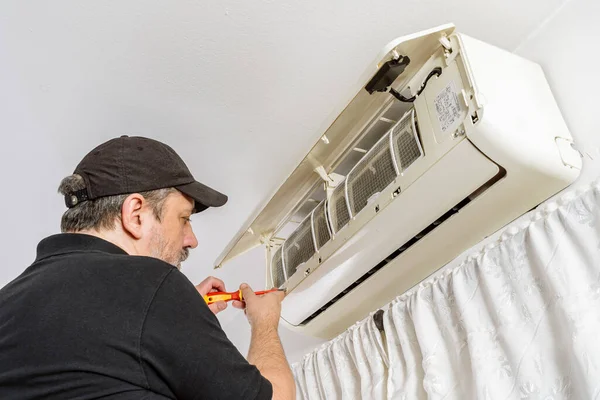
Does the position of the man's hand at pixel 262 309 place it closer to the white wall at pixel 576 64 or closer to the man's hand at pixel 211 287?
the man's hand at pixel 211 287

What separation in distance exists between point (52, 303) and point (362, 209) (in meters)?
0.60

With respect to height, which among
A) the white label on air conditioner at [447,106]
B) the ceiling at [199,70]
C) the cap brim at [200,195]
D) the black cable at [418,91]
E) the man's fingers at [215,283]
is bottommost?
the man's fingers at [215,283]

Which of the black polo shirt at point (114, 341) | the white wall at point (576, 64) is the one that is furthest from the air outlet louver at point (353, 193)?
the black polo shirt at point (114, 341)

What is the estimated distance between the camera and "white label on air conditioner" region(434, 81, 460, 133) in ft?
3.03

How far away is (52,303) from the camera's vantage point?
70 centimetres

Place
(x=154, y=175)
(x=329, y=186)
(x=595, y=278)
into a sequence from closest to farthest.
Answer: (x=595, y=278) → (x=154, y=175) → (x=329, y=186)

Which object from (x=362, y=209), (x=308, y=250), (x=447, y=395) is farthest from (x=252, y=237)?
(x=447, y=395)

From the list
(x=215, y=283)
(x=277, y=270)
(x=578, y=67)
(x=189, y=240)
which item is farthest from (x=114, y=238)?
(x=578, y=67)

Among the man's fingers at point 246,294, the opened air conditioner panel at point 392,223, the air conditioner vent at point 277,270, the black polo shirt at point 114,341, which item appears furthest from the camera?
the air conditioner vent at point 277,270

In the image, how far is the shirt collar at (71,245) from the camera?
81 centimetres

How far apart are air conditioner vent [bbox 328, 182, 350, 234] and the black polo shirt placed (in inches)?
19.7

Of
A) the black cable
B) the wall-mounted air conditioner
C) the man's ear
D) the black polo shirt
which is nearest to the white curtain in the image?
the wall-mounted air conditioner

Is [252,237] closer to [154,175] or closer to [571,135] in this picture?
[154,175]

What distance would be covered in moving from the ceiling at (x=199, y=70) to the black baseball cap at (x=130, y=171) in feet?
0.94
